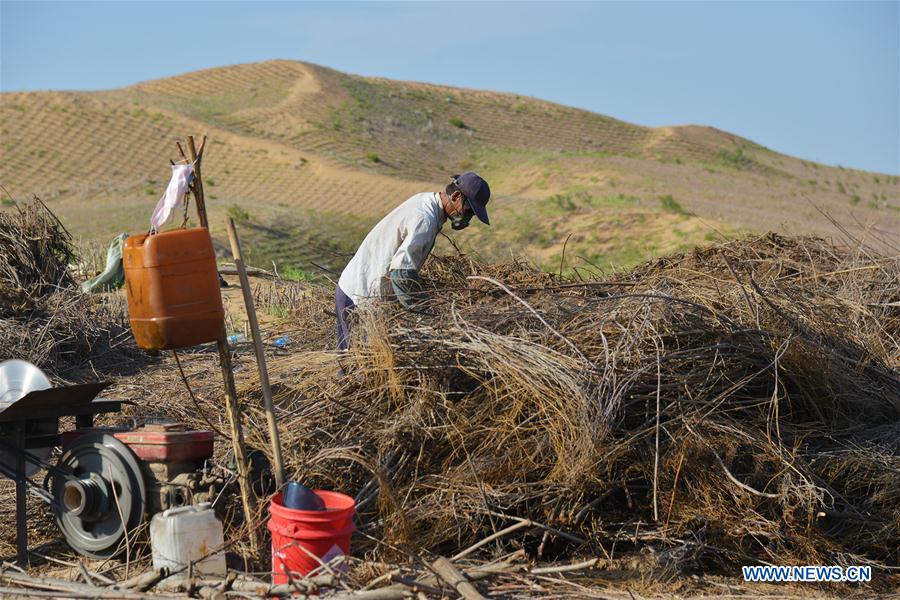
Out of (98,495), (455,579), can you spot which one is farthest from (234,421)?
(455,579)

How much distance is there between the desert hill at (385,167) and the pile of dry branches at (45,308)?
555cm

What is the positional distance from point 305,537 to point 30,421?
2.04m

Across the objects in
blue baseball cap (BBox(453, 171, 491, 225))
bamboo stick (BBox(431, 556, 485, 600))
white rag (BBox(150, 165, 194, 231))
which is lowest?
bamboo stick (BBox(431, 556, 485, 600))

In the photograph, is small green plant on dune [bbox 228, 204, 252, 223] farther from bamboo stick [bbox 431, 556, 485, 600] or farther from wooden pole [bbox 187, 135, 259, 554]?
bamboo stick [bbox 431, 556, 485, 600]

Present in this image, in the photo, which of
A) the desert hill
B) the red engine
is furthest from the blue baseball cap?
the desert hill

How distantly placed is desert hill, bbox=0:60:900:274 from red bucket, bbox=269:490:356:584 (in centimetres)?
573

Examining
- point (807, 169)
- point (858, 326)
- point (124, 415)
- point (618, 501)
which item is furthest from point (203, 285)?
point (807, 169)

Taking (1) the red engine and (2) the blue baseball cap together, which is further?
(2) the blue baseball cap

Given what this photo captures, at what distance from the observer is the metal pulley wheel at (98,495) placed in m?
4.62

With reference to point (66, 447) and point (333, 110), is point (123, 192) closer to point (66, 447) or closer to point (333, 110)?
point (333, 110)

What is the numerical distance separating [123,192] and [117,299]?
67.7 feet

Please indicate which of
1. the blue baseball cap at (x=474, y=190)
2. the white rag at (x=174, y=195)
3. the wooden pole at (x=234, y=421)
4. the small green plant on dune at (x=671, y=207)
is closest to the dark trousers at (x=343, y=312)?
the blue baseball cap at (x=474, y=190)

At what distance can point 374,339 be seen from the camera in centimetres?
511

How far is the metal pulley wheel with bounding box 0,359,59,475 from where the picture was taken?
504 centimetres
